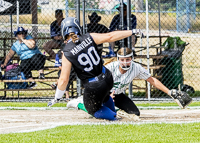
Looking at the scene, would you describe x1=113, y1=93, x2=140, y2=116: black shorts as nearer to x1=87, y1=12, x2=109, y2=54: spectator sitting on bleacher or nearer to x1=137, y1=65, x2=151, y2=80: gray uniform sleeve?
x1=137, y1=65, x2=151, y2=80: gray uniform sleeve

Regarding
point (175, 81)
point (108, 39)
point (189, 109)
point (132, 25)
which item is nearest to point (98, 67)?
point (108, 39)

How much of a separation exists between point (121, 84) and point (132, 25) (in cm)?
356

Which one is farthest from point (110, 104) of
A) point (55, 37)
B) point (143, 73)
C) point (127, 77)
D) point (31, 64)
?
point (55, 37)

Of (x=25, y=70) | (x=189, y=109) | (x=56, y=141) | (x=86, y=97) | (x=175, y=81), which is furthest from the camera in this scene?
(x=175, y=81)

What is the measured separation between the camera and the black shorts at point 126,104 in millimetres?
7472

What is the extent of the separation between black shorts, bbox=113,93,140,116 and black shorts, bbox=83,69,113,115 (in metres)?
0.88

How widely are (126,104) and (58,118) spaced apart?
3.82ft

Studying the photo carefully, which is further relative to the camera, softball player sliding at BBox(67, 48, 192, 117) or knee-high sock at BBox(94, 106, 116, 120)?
softball player sliding at BBox(67, 48, 192, 117)

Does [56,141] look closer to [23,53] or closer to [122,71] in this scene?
[122,71]

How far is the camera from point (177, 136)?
5262 mm

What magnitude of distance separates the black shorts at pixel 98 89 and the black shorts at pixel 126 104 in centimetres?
88

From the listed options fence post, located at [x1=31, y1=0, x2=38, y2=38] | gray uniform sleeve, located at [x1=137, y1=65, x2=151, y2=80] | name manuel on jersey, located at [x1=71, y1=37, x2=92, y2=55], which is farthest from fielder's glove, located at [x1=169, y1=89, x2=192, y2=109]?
fence post, located at [x1=31, y1=0, x2=38, y2=38]

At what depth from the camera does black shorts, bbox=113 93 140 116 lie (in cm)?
747

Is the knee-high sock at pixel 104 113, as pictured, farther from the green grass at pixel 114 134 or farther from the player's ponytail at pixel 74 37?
the player's ponytail at pixel 74 37
